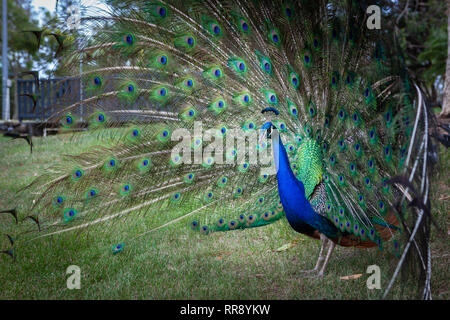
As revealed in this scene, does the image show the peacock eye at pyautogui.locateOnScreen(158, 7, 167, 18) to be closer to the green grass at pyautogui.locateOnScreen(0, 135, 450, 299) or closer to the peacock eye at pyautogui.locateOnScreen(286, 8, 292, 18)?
the peacock eye at pyautogui.locateOnScreen(286, 8, 292, 18)

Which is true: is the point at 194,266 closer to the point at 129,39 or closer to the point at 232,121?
the point at 232,121

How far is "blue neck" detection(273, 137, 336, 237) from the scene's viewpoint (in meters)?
2.67

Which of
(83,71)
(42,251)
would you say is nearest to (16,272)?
(42,251)

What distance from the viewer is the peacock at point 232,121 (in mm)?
2783

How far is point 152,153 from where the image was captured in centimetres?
319

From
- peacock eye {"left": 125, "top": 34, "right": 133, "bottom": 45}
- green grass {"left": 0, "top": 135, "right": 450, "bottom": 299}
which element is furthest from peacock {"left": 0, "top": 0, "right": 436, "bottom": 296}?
green grass {"left": 0, "top": 135, "right": 450, "bottom": 299}

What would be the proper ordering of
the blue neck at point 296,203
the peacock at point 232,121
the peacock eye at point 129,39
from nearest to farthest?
the blue neck at point 296,203, the peacock at point 232,121, the peacock eye at point 129,39

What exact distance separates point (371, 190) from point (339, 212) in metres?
0.38

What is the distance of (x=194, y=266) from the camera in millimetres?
3373

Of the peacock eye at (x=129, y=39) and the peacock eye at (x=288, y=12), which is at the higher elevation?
the peacock eye at (x=288, y=12)

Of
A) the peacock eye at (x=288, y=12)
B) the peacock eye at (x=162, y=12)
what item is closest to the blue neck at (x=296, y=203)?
the peacock eye at (x=288, y=12)

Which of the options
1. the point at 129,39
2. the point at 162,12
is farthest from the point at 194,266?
the point at 162,12

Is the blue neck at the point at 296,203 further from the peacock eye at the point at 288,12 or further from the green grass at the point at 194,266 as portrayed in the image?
the peacock eye at the point at 288,12

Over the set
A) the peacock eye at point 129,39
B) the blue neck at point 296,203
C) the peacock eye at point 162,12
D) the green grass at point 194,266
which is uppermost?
the peacock eye at point 162,12
